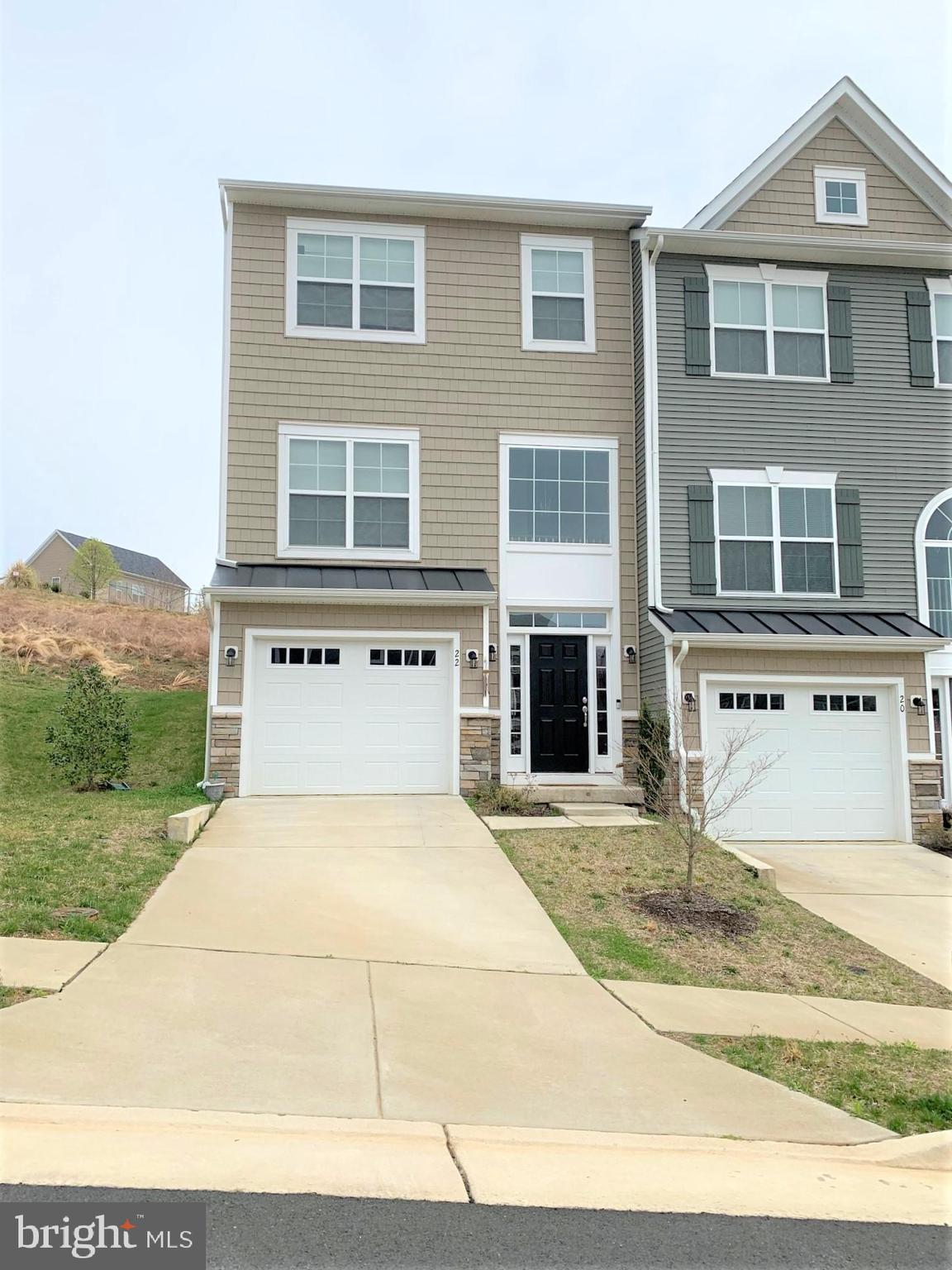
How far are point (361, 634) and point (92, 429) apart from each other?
12.7 m

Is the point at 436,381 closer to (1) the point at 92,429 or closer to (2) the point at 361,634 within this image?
(2) the point at 361,634

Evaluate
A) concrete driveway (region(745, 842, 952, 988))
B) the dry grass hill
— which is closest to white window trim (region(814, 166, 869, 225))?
concrete driveway (region(745, 842, 952, 988))

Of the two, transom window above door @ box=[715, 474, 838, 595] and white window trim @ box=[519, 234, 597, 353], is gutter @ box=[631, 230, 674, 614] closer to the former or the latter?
white window trim @ box=[519, 234, 597, 353]

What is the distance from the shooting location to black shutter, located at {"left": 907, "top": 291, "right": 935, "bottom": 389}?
1495 cm

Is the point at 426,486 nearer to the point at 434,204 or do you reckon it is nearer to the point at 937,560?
the point at 434,204

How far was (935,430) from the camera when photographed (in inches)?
588

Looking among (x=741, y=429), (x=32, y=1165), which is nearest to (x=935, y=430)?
(x=741, y=429)

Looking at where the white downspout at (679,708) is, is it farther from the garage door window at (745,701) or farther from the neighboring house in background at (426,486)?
the neighboring house in background at (426,486)

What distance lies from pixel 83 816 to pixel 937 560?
12.9m

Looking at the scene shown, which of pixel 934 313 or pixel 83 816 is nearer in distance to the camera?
pixel 83 816

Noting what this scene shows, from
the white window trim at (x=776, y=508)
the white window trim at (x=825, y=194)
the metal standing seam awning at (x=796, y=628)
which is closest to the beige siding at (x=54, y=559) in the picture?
the white window trim at (x=776, y=508)

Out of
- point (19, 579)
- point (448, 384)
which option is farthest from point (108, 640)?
point (448, 384)

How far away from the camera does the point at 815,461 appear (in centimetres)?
1464

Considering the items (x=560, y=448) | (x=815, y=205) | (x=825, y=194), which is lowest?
(x=560, y=448)
